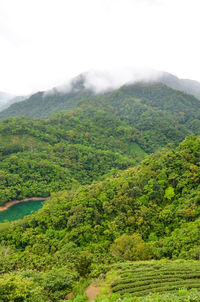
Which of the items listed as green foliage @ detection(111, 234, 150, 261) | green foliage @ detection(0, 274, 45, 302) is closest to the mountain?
green foliage @ detection(111, 234, 150, 261)

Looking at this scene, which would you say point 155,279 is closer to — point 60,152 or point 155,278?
point 155,278

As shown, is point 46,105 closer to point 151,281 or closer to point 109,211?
point 109,211

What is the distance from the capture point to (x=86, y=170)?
249 feet

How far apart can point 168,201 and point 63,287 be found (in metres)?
19.8

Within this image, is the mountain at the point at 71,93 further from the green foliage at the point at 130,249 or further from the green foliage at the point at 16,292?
the green foliage at the point at 16,292

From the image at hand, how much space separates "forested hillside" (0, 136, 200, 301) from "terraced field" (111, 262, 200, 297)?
2.66 m

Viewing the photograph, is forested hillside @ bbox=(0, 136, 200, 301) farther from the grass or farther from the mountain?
the mountain

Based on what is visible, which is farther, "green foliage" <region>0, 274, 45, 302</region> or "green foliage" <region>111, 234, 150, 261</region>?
"green foliage" <region>111, 234, 150, 261</region>

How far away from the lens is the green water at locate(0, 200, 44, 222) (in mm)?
50763

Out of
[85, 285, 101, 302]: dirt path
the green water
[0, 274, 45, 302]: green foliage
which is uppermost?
[0, 274, 45, 302]: green foliage

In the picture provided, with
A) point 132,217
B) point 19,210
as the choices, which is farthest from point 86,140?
point 132,217

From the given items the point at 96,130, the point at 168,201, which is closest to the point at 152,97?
the point at 96,130

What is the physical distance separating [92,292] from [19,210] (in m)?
45.8

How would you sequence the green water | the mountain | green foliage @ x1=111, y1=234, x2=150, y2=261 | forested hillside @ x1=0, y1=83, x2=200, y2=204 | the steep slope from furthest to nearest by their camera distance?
the mountain < forested hillside @ x1=0, y1=83, x2=200, y2=204 < the green water < the steep slope < green foliage @ x1=111, y1=234, x2=150, y2=261
